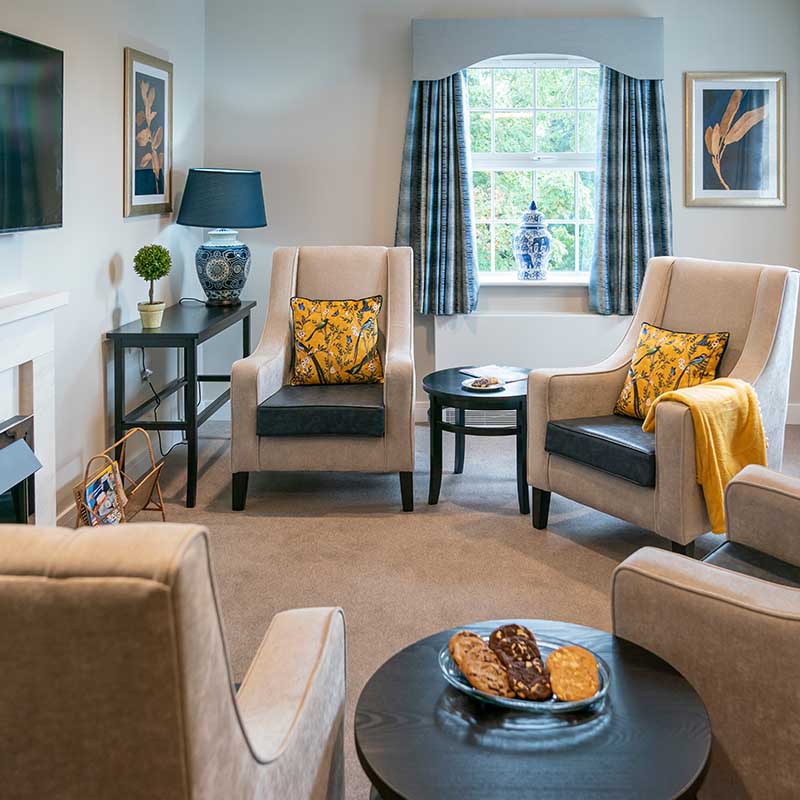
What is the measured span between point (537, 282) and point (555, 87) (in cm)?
112

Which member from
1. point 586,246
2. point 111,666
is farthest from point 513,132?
point 111,666

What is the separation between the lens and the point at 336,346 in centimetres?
434

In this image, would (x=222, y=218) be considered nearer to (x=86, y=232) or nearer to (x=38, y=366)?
(x=86, y=232)

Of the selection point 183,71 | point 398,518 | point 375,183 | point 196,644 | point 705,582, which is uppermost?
point 183,71

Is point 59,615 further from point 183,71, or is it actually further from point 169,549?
point 183,71

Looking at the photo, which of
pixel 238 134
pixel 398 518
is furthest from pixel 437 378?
pixel 238 134

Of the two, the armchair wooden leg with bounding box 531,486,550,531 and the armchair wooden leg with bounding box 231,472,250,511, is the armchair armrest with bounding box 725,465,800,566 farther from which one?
the armchair wooden leg with bounding box 231,472,250,511

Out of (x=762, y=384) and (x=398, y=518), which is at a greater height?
(x=762, y=384)

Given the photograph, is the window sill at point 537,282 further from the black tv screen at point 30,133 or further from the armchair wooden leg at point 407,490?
the black tv screen at point 30,133

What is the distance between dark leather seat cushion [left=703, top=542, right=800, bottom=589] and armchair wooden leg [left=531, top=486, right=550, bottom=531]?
1.46 metres

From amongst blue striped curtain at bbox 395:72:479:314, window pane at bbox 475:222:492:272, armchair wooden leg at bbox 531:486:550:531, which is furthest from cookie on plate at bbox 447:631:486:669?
window pane at bbox 475:222:492:272

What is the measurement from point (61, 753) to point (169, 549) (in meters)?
0.23

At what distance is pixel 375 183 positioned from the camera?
5648 millimetres

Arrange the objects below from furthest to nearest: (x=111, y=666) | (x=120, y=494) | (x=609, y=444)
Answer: (x=120, y=494) < (x=609, y=444) < (x=111, y=666)
